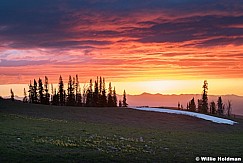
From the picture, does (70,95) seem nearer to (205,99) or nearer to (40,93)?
(40,93)

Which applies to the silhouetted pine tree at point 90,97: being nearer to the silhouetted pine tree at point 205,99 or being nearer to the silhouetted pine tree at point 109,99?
the silhouetted pine tree at point 109,99

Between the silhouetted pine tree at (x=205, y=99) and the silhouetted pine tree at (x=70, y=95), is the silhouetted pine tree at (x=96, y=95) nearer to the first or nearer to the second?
the silhouetted pine tree at (x=70, y=95)

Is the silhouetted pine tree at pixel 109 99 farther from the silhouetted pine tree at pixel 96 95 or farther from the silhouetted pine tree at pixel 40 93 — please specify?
the silhouetted pine tree at pixel 40 93

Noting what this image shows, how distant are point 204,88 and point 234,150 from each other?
252ft

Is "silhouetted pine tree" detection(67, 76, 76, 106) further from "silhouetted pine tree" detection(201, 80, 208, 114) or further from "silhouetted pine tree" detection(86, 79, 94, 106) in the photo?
"silhouetted pine tree" detection(201, 80, 208, 114)

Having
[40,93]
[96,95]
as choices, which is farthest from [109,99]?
[40,93]

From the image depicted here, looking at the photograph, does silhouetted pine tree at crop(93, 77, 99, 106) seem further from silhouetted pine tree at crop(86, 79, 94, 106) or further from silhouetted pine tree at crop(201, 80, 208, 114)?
silhouetted pine tree at crop(201, 80, 208, 114)

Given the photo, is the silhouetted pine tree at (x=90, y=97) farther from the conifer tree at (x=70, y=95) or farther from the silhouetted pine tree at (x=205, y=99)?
the silhouetted pine tree at (x=205, y=99)

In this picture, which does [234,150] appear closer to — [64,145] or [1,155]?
[64,145]

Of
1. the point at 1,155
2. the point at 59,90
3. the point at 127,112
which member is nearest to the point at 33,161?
the point at 1,155

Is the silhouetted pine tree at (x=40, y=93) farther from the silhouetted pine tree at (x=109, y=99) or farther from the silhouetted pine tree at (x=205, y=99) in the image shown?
the silhouetted pine tree at (x=205, y=99)

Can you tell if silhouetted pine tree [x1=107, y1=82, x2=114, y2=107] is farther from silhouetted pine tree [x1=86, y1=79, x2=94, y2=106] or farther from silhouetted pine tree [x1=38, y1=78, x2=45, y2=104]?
silhouetted pine tree [x1=38, y1=78, x2=45, y2=104]

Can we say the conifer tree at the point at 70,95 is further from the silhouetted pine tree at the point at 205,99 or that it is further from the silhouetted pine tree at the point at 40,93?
the silhouetted pine tree at the point at 205,99

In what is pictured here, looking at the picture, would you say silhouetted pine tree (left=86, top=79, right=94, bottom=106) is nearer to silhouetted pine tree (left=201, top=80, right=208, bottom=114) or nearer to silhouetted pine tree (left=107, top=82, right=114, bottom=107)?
silhouetted pine tree (left=107, top=82, right=114, bottom=107)
